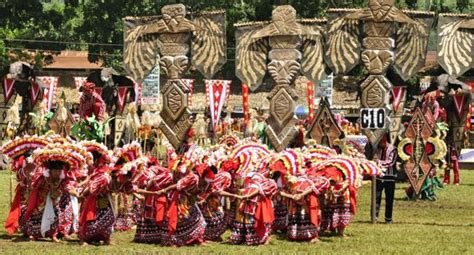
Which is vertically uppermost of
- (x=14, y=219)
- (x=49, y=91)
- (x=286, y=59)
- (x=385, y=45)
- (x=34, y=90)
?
(x=385, y=45)

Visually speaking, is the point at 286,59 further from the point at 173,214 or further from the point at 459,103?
the point at 459,103

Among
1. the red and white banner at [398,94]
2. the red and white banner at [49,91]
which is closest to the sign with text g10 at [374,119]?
the red and white banner at [398,94]

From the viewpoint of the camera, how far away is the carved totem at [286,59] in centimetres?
2295

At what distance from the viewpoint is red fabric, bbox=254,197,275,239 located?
59.2 feet

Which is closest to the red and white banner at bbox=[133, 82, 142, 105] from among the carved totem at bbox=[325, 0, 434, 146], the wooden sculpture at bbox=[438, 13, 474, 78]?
the carved totem at bbox=[325, 0, 434, 146]

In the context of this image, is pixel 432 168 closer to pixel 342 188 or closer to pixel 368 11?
pixel 368 11

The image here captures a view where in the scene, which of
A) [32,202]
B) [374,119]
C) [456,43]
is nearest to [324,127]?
[374,119]

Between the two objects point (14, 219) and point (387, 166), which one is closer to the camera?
point (14, 219)

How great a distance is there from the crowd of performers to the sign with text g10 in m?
2.27

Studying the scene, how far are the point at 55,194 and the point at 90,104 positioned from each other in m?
5.25

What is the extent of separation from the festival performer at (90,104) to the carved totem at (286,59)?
3.28 metres

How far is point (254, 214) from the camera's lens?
18047 mm

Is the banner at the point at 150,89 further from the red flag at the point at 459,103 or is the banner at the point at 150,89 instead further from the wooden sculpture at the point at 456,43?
the wooden sculpture at the point at 456,43

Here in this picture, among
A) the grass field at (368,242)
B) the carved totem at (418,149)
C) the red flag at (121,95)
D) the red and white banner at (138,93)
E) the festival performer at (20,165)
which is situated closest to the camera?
the grass field at (368,242)
